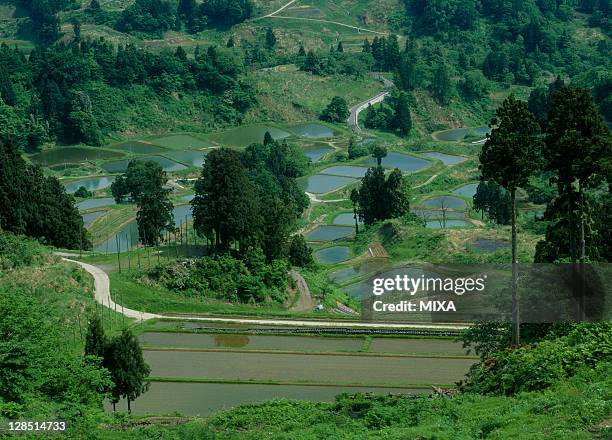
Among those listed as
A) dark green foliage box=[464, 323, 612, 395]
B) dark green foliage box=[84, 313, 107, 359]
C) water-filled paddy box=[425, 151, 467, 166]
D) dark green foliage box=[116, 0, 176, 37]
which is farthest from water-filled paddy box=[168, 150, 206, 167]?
dark green foliage box=[464, 323, 612, 395]

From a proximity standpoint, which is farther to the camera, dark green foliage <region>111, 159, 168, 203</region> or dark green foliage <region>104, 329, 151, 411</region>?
dark green foliage <region>111, 159, 168, 203</region>

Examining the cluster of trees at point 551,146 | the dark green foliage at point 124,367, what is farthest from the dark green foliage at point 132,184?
the cluster of trees at point 551,146

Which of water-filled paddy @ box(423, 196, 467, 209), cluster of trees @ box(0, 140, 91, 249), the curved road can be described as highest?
cluster of trees @ box(0, 140, 91, 249)

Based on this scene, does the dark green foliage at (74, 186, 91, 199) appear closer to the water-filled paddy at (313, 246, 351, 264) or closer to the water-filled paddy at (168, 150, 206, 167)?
the water-filled paddy at (168, 150, 206, 167)

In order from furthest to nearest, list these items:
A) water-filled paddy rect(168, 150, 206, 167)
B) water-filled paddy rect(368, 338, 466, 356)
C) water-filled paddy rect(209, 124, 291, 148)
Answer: water-filled paddy rect(209, 124, 291, 148)
water-filled paddy rect(168, 150, 206, 167)
water-filled paddy rect(368, 338, 466, 356)

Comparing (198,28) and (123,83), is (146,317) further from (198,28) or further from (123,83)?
(198,28)

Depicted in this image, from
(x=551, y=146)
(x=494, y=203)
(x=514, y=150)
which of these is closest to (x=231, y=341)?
(x=514, y=150)
